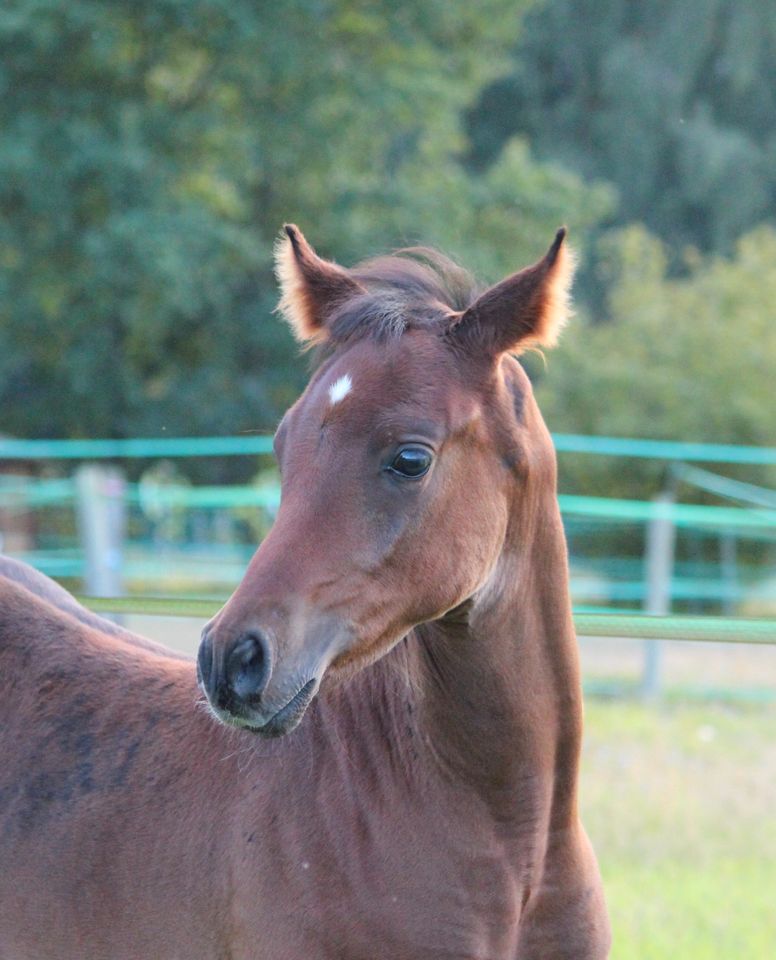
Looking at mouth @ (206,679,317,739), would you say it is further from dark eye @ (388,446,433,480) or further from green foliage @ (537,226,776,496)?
green foliage @ (537,226,776,496)

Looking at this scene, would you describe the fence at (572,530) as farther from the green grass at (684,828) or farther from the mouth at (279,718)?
the mouth at (279,718)

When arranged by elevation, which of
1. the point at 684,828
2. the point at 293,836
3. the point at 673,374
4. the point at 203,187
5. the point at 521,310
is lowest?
the point at 684,828

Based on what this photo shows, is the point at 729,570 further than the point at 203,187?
No

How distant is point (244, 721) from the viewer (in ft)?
6.35

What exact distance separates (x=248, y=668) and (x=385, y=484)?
39cm

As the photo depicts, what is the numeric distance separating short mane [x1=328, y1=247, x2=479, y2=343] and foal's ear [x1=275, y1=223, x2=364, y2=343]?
4 cm

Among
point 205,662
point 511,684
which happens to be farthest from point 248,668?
point 511,684

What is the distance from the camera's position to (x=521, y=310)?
2.25 meters

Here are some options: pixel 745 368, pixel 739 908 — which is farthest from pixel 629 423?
pixel 739 908

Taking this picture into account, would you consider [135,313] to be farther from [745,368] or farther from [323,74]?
[745,368]

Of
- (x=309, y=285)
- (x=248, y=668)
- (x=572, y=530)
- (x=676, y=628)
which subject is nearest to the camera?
(x=248, y=668)

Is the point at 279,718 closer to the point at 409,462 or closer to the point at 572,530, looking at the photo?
the point at 409,462

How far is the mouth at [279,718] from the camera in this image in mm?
1937

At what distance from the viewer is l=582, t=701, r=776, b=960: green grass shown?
4.43 meters
